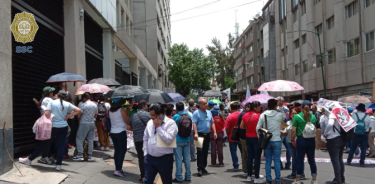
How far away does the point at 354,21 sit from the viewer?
1045 inches

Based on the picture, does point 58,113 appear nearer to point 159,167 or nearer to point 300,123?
point 159,167

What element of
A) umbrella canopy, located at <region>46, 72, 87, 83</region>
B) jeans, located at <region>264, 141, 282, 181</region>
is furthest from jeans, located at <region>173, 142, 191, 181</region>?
umbrella canopy, located at <region>46, 72, 87, 83</region>

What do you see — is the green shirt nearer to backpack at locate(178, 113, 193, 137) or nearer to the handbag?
the handbag

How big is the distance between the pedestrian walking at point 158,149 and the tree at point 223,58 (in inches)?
3246

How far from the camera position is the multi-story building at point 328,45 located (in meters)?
25.4

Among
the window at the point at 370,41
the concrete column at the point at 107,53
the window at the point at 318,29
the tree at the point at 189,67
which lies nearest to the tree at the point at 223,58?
the tree at the point at 189,67

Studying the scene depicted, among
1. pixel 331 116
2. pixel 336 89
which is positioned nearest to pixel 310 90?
pixel 336 89

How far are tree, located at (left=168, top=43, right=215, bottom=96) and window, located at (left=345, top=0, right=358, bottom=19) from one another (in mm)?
28306

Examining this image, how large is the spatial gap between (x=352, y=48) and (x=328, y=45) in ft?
16.1

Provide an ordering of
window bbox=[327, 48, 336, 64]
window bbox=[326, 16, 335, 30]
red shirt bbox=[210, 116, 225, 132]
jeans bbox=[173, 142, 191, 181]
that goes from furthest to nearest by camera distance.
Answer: window bbox=[326, 16, 335, 30]
window bbox=[327, 48, 336, 64]
red shirt bbox=[210, 116, 225, 132]
jeans bbox=[173, 142, 191, 181]

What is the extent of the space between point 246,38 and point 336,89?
128 feet

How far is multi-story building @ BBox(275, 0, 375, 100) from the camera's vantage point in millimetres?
25406

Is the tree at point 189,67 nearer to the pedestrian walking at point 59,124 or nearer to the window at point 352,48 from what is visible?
the window at point 352,48

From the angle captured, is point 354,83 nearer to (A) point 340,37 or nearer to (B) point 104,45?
(A) point 340,37
